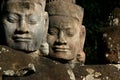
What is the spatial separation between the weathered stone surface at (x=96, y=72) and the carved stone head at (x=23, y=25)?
54cm

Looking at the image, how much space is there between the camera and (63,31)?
6.82 metres

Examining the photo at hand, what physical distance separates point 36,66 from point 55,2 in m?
1.55

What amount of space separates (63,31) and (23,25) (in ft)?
2.41

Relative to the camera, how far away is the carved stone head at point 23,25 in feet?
20.5

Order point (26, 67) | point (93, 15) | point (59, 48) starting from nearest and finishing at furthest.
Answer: point (26, 67), point (59, 48), point (93, 15)

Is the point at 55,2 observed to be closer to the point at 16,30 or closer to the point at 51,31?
the point at 51,31

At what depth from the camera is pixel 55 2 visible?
6.90m

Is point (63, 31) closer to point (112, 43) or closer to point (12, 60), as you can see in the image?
point (112, 43)

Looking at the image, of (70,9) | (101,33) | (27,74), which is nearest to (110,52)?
(101,33)

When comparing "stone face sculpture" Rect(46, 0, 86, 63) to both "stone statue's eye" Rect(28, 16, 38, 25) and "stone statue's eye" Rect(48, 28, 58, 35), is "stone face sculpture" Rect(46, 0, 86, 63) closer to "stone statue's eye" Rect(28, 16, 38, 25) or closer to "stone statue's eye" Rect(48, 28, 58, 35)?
"stone statue's eye" Rect(48, 28, 58, 35)

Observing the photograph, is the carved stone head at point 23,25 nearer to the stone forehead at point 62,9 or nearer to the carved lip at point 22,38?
the carved lip at point 22,38

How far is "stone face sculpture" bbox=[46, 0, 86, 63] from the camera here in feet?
22.2

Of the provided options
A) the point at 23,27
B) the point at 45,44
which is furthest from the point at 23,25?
the point at 45,44

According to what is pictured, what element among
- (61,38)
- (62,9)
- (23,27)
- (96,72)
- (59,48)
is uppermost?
(62,9)
